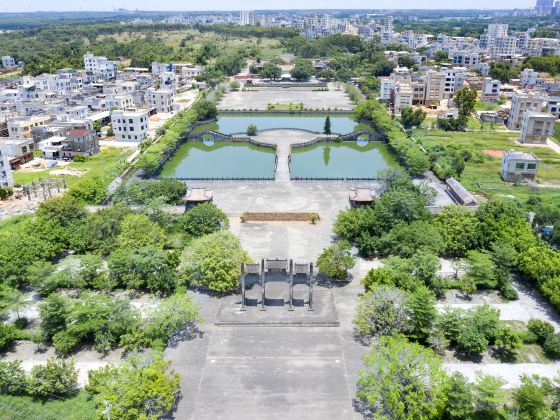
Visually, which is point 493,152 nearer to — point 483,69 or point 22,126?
point 22,126

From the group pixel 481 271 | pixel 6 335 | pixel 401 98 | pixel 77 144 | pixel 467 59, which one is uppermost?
pixel 467 59

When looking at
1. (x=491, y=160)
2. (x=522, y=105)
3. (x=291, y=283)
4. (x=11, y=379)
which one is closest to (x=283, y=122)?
(x=491, y=160)

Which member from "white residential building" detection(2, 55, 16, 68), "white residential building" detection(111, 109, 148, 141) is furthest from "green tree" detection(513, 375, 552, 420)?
"white residential building" detection(2, 55, 16, 68)

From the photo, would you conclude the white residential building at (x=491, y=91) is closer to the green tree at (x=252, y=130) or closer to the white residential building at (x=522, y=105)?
the white residential building at (x=522, y=105)

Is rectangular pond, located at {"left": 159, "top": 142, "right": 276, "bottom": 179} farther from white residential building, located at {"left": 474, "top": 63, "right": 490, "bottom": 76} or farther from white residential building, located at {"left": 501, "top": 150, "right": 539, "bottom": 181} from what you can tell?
white residential building, located at {"left": 474, "top": 63, "right": 490, "bottom": 76}

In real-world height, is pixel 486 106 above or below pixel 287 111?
above

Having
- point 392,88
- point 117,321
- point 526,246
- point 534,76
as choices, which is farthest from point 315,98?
point 117,321

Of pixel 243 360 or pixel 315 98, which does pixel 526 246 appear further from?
pixel 315 98
